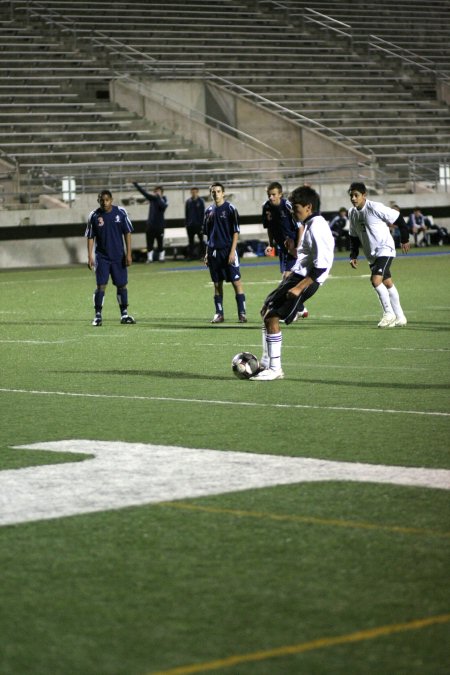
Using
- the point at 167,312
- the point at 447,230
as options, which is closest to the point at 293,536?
the point at 167,312

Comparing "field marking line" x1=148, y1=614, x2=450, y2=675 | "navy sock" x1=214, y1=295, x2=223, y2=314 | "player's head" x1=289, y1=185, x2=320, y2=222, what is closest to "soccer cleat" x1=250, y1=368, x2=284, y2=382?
"player's head" x1=289, y1=185, x2=320, y2=222

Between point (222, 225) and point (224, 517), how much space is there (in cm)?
1266

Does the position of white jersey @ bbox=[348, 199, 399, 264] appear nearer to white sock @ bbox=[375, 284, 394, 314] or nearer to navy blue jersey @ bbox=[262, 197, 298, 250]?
white sock @ bbox=[375, 284, 394, 314]

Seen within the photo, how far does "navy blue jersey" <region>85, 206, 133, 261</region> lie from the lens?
1844 centimetres

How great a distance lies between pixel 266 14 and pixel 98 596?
49460mm

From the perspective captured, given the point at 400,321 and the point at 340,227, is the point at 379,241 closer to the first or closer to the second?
the point at 400,321

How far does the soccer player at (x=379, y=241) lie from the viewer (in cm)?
1688

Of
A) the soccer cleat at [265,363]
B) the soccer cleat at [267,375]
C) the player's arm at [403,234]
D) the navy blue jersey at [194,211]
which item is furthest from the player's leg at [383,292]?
the navy blue jersey at [194,211]

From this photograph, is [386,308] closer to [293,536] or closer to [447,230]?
[293,536]

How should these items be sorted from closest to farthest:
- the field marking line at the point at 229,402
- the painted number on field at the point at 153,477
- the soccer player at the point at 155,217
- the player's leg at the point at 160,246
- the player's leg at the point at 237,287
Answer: the painted number on field at the point at 153,477 < the field marking line at the point at 229,402 < the player's leg at the point at 237,287 < the soccer player at the point at 155,217 < the player's leg at the point at 160,246

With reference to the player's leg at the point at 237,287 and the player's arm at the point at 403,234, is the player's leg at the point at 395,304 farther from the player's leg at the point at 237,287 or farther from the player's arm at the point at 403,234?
the player's leg at the point at 237,287

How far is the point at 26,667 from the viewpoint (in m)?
4.10

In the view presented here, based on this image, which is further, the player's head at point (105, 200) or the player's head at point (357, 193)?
the player's head at point (105, 200)

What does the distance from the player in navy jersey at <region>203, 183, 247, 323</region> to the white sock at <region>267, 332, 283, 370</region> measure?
6.42m
